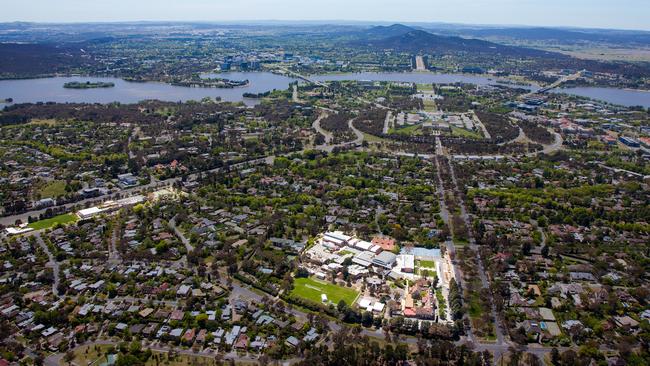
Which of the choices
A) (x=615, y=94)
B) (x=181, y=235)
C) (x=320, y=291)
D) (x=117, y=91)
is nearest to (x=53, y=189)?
(x=181, y=235)

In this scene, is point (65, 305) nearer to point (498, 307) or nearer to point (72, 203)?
point (72, 203)

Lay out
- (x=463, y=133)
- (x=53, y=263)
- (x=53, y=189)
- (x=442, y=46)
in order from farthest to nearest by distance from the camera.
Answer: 1. (x=442, y=46)
2. (x=463, y=133)
3. (x=53, y=189)
4. (x=53, y=263)

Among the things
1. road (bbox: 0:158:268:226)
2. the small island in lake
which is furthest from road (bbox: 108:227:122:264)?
the small island in lake

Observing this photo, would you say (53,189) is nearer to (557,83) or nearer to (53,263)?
(53,263)

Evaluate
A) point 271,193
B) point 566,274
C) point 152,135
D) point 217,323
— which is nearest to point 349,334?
point 217,323

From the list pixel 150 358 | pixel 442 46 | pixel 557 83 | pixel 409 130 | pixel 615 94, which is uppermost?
pixel 442 46
